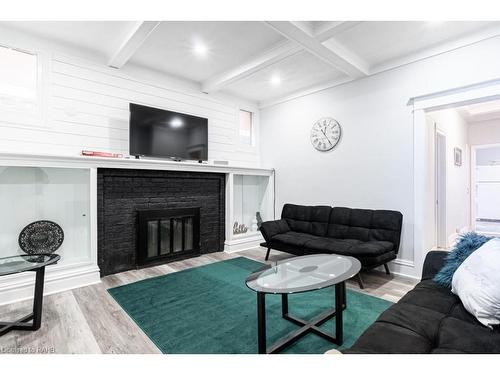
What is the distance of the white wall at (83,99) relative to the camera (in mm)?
2938

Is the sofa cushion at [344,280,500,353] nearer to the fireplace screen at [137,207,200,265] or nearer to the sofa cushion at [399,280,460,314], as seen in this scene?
the sofa cushion at [399,280,460,314]

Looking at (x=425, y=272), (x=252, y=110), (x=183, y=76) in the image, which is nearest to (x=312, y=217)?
(x=425, y=272)

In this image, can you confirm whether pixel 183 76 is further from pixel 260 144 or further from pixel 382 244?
pixel 382 244

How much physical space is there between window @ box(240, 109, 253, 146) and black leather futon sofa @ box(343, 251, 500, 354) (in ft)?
13.3

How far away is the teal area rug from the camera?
1.87 meters

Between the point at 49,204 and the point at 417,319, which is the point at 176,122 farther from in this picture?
the point at 417,319

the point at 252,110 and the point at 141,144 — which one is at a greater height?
the point at 252,110

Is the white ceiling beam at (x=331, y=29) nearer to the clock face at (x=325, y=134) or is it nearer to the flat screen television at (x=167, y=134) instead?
the clock face at (x=325, y=134)

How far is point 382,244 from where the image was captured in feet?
10.1

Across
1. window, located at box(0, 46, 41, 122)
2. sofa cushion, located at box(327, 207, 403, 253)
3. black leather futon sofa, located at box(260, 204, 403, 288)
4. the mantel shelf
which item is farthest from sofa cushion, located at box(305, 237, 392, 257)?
window, located at box(0, 46, 41, 122)

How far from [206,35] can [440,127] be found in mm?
3910

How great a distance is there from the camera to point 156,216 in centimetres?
373
